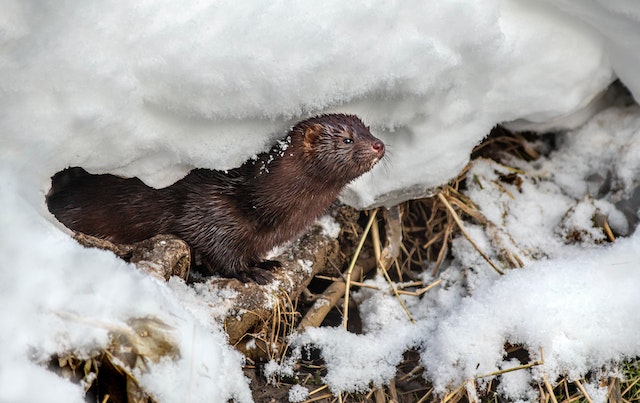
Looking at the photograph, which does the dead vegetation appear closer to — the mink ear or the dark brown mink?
the dark brown mink

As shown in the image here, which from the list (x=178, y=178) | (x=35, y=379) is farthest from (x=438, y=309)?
(x=35, y=379)

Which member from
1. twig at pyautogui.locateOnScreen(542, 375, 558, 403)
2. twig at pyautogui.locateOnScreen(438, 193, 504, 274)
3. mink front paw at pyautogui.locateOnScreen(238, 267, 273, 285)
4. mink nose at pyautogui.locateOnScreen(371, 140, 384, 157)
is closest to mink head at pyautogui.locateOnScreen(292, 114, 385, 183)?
mink nose at pyautogui.locateOnScreen(371, 140, 384, 157)

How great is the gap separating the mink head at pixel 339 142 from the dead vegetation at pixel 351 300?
1.90 feet

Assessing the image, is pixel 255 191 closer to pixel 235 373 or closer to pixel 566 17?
pixel 235 373

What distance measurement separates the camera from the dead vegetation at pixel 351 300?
2004 mm

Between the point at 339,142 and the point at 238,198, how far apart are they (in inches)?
21.8

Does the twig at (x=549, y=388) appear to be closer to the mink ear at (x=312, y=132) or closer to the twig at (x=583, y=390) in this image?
the twig at (x=583, y=390)

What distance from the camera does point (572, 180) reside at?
11.7 feet

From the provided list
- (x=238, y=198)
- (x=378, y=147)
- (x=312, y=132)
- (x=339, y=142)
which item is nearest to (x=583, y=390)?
(x=378, y=147)

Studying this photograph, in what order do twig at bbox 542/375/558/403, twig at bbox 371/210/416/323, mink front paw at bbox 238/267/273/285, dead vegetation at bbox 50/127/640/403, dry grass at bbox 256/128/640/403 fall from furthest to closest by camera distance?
1. twig at bbox 371/210/416/323
2. mink front paw at bbox 238/267/273/285
3. dry grass at bbox 256/128/640/403
4. twig at bbox 542/375/558/403
5. dead vegetation at bbox 50/127/640/403

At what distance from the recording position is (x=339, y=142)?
289cm

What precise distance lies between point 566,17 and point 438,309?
4.78 feet

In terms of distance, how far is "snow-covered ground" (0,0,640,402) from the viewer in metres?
2.02

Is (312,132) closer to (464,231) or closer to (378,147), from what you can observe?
(378,147)
